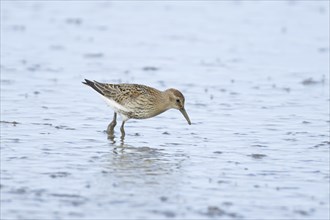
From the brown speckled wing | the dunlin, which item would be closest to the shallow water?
the dunlin

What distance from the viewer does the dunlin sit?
12.0m

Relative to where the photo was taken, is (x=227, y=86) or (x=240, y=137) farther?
(x=227, y=86)

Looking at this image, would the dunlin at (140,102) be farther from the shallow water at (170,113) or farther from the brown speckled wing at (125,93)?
the shallow water at (170,113)

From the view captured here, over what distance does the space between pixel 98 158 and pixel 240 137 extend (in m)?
2.18

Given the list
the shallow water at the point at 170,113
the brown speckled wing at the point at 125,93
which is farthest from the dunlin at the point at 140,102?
the shallow water at the point at 170,113

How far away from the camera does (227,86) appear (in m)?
14.9

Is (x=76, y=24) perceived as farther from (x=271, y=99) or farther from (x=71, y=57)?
(x=271, y=99)

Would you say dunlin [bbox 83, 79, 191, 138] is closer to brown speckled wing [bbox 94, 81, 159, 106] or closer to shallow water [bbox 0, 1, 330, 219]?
brown speckled wing [bbox 94, 81, 159, 106]

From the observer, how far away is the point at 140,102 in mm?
12023

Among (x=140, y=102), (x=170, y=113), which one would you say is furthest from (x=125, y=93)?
(x=170, y=113)

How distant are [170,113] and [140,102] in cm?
148

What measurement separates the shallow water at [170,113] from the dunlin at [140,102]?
0.25 meters

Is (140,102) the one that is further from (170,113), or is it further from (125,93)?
(170,113)

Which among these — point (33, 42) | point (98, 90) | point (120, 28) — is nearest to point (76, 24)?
point (120, 28)
